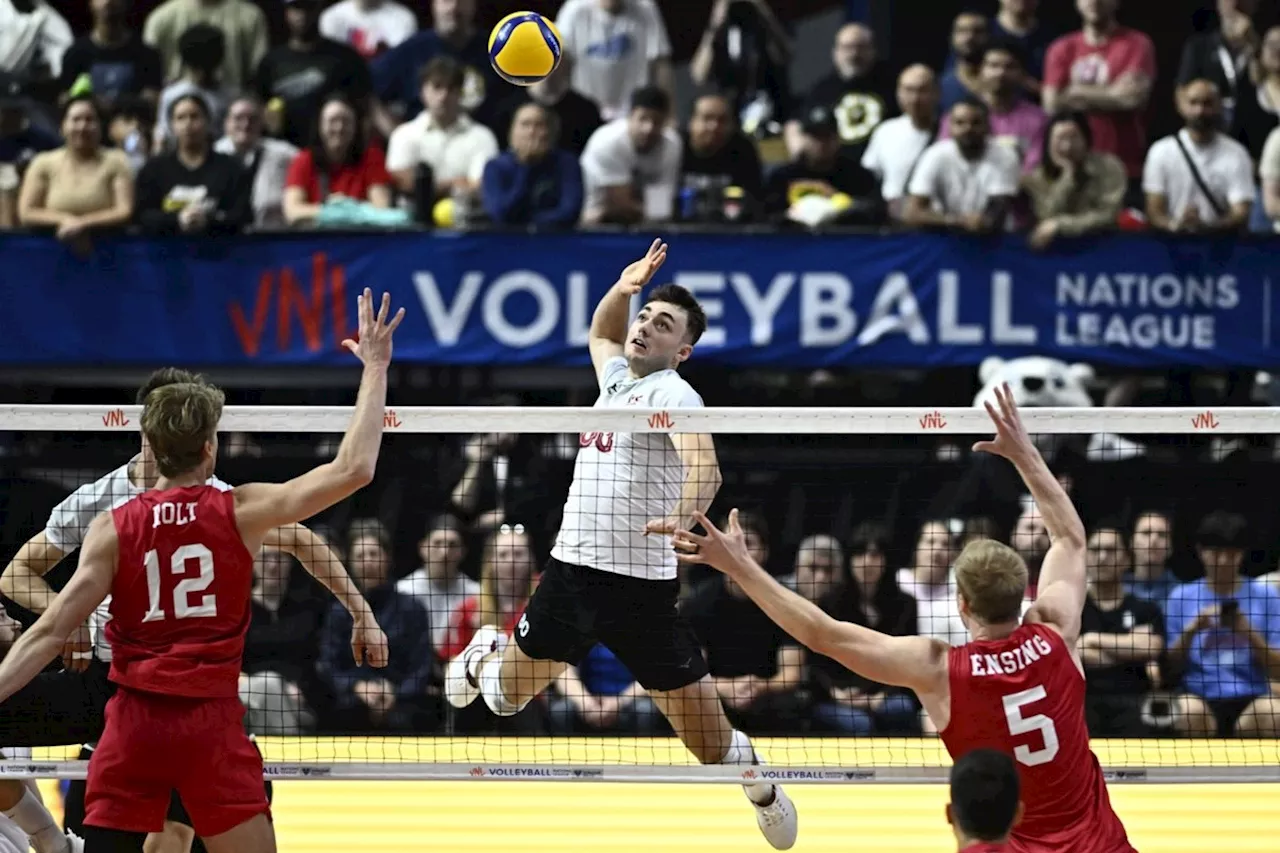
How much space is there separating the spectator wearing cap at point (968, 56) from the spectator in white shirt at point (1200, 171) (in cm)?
173

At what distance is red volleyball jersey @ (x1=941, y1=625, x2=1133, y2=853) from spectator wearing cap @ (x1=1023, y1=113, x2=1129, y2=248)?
26.4 ft

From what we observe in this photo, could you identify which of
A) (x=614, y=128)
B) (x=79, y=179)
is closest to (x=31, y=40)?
(x=79, y=179)

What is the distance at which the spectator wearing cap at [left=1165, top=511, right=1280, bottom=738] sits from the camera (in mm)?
11781

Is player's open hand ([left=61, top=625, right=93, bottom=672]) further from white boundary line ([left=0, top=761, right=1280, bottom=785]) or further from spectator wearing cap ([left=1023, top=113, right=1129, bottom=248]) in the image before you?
spectator wearing cap ([left=1023, top=113, right=1129, bottom=248])

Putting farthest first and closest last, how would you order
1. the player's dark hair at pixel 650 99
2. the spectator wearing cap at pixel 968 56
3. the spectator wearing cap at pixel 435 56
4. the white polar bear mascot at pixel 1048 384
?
the spectator wearing cap at pixel 435 56 < the spectator wearing cap at pixel 968 56 < the player's dark hair at pixel 650 99 < the white polar bear mascot at pixel 1048 384

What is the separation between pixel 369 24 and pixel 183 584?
10.6 meters

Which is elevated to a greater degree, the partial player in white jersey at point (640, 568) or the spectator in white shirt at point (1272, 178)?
the spectator in white shirt at point (1272, 178)

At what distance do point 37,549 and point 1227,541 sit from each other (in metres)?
7.60

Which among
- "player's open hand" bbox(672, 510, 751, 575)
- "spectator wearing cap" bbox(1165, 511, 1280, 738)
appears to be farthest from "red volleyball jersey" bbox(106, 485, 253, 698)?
"spectator wearing cap" bbox(1165, 511, 1280, 738)

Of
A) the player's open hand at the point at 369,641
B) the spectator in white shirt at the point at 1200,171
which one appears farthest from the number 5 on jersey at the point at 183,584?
the spectator in white shirt at the point at 1200,171

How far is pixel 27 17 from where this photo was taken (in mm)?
16344

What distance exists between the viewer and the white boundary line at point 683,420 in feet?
28.5

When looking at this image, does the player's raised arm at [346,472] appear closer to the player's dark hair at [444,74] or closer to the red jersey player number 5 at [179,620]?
the red jersey player number 5 at [179,620]

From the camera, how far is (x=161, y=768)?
6.92 m
